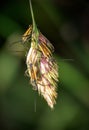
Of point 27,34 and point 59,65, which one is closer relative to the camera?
point 27,34

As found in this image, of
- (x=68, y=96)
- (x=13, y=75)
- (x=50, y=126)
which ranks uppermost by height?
(x=13, y=75)

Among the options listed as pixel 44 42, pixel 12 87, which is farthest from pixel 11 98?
pixel 44 42

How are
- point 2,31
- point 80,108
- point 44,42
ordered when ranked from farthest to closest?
point 80,108, point 2,31, point 44,42

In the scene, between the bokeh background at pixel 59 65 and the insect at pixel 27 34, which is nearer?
the insect at pixel 27 34

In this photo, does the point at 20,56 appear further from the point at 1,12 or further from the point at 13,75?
the point at 1,12

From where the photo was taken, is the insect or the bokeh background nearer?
the insect

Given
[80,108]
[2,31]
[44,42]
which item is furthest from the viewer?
[80,108]

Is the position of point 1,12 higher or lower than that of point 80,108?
higher

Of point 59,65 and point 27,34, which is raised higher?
point 27,34
